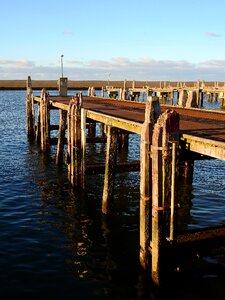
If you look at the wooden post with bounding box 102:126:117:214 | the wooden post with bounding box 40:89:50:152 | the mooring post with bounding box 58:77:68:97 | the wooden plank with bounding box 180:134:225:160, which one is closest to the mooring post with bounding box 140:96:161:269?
the wooden plank with bounding box 180:134:225:160

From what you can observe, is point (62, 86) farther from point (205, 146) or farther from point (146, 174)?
point (205, 146)

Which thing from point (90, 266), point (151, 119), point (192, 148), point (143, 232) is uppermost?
point (151, 119)

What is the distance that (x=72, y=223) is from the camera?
47.8ft

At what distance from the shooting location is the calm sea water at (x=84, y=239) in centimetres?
990

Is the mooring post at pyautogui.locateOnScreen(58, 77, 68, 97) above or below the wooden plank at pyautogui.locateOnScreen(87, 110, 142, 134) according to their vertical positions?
above

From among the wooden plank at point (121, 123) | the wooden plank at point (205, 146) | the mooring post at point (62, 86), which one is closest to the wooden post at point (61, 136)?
the wooden plank at point (121, 123)

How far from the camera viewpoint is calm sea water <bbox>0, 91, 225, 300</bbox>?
32.5 ft

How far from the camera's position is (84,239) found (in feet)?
42.9

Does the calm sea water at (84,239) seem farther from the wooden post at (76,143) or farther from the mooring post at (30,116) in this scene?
the mooring post at (30,116)

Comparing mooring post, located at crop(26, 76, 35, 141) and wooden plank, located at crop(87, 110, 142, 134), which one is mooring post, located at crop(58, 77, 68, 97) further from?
wooden plank, located at crop(87, 110, 142, 134)

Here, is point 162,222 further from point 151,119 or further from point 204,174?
point 204,174

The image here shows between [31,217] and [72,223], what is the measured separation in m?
1.78

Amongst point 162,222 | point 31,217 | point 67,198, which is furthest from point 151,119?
point 67,198

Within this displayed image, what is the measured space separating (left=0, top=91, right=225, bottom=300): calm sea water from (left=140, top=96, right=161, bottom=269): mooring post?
3.06 ft
